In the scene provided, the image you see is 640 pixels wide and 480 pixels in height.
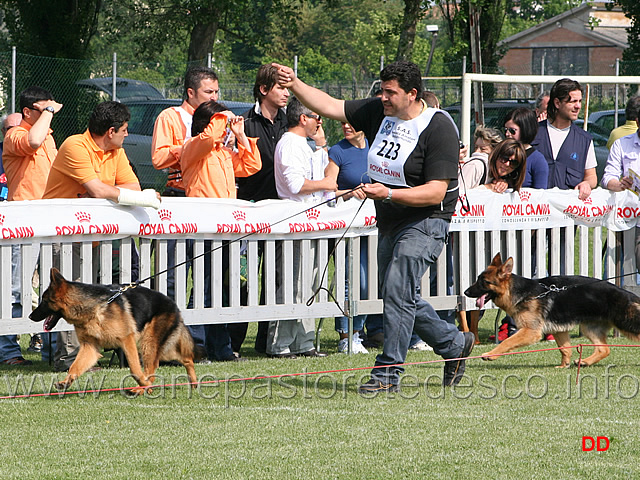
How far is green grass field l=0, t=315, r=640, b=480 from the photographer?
4727 mm

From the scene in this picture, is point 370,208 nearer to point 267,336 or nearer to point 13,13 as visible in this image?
point 267,336

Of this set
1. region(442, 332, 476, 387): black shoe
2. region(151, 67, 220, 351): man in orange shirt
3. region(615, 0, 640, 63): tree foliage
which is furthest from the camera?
region(615, 0, 640, 63): tree foliage

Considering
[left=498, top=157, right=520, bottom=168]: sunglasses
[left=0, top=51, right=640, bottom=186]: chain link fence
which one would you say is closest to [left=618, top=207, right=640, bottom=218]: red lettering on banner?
[left=498, top=157, right=520, bottom=168]: sunglasses

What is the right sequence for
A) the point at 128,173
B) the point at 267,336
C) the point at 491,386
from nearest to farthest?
the point at 491,386
the point at 128,173
the point at 267,336

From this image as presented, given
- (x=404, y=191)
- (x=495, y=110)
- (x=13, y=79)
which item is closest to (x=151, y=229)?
(x=404, y=191)

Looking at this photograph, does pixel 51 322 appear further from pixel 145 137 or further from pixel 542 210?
pixel 145 137

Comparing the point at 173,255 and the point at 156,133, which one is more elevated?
the point at 156,133

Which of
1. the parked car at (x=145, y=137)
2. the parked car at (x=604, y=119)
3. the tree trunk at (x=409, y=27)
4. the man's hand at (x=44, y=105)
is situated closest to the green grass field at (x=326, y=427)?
the man's hand at (x=44, y=105)

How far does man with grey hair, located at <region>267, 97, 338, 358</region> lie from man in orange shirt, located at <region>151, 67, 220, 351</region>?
2.28 feet

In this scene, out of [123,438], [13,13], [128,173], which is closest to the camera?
[123,438]

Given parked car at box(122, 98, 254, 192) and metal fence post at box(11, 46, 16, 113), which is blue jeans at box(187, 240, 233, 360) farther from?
metal fence post at box(11, 46, 16, 113)

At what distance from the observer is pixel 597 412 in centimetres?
595

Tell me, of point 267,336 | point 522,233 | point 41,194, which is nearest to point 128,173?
point 41,194

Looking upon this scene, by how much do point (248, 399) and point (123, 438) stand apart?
46.3 inches
